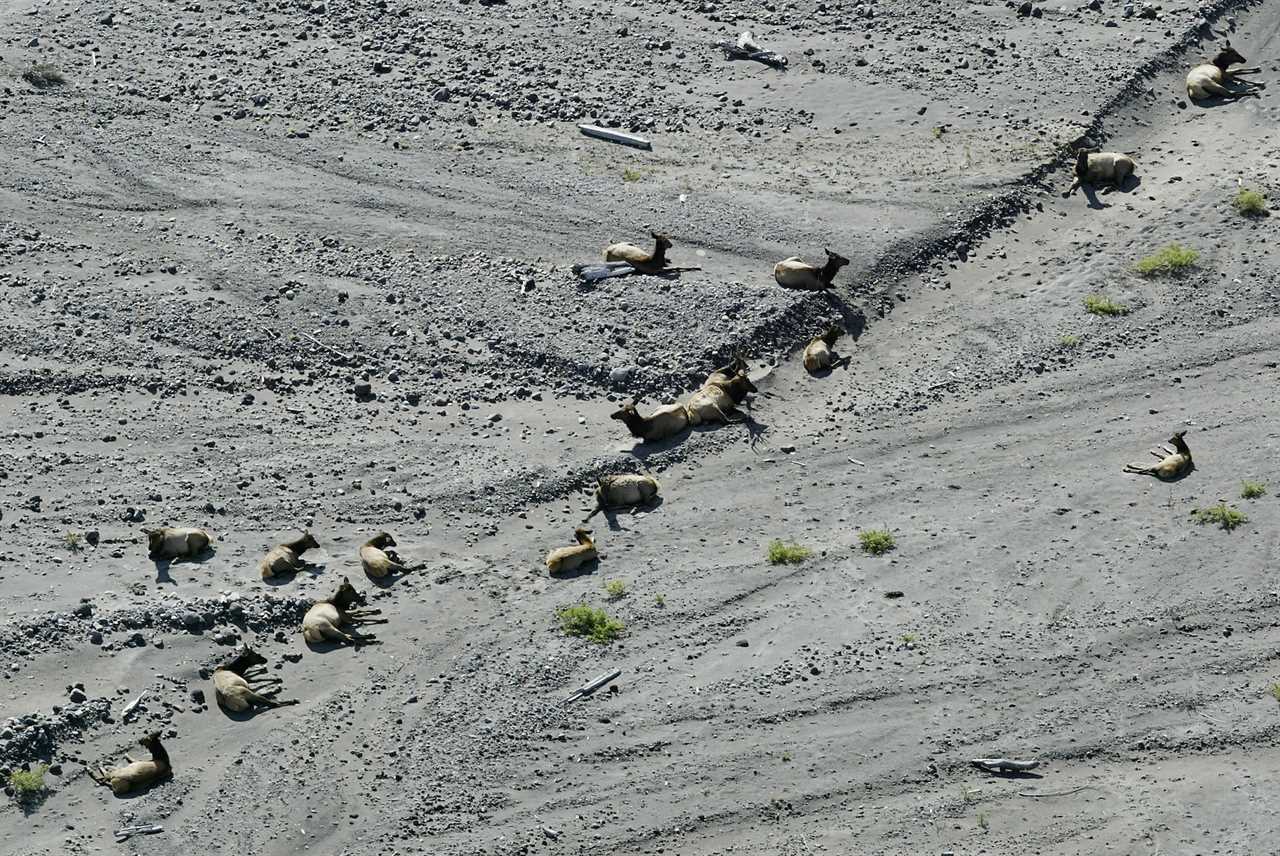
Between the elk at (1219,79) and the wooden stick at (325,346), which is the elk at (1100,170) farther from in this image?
the wooden stick at (325,346)

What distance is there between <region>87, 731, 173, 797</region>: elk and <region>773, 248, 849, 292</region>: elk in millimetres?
11082

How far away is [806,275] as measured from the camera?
26859mm

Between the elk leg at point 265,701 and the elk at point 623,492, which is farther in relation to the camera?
the elk at point 623,492

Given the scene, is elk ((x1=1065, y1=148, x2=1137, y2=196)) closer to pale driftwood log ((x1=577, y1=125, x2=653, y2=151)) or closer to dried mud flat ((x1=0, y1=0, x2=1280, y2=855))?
dried mud flat ((x1=0, y1=0, x2=1280, y2=855))

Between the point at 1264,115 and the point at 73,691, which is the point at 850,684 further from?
the point at 1264,115

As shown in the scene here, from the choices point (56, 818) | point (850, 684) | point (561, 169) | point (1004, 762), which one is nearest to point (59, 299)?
point (561, 169)

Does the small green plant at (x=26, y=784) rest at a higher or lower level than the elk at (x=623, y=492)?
lower

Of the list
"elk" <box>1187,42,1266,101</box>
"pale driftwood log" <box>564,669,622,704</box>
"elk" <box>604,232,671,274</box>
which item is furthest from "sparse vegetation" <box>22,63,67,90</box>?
"elk" <box>1187,42,1266,101</box>

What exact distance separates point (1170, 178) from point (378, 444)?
12618 millimetres

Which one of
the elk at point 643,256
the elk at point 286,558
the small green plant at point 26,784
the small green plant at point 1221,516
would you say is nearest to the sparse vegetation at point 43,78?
the elk at point 643,256

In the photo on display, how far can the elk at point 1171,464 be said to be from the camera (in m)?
23.6

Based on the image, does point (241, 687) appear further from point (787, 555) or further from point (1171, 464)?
point (1171, 464)

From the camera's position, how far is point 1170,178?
95.6ft

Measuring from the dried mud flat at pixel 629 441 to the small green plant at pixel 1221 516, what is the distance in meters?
0.11
